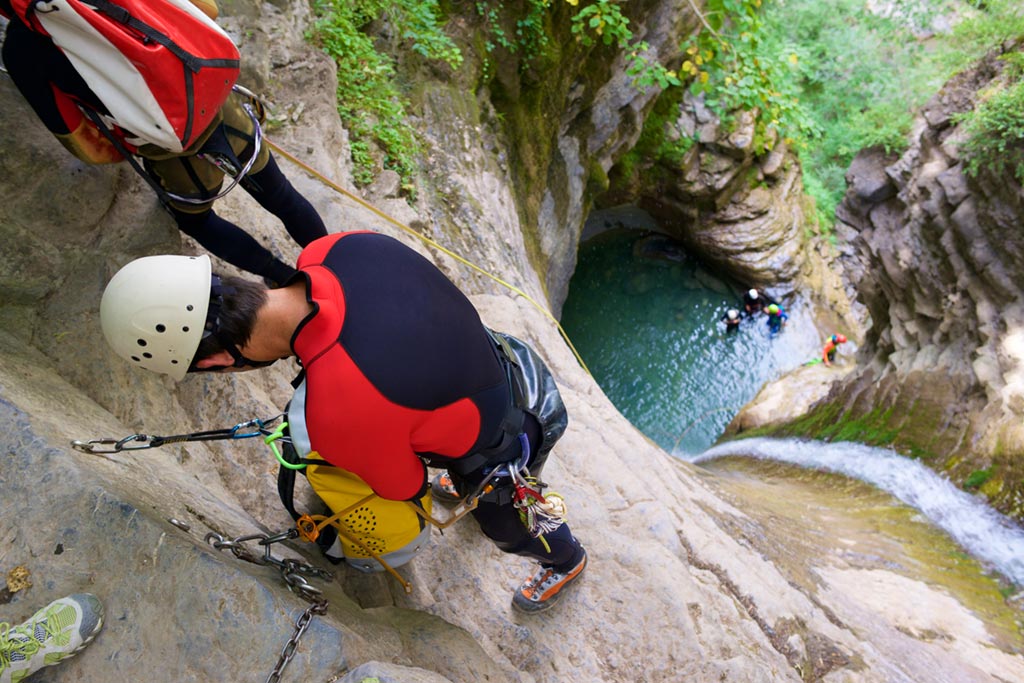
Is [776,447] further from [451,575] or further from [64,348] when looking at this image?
[64,348]

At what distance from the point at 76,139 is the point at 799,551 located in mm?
5287

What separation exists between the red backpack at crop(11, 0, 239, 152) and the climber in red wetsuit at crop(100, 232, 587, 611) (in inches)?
22.8

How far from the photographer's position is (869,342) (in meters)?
10.8

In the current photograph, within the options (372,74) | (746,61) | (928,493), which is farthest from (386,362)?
(928,493)

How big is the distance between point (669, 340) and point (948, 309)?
6887 millimetres

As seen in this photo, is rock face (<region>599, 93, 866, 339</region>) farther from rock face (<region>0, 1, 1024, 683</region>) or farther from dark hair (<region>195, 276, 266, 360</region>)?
dark hair (<region>195, 276, 266, 360</region>)

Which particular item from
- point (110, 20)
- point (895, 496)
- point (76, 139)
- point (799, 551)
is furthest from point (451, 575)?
point (895, 496)

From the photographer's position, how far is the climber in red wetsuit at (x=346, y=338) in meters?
1.52

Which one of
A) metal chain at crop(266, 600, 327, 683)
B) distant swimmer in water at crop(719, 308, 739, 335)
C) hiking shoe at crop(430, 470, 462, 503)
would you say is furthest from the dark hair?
distant swimmer in water at crop(719, 308, 739, 335)

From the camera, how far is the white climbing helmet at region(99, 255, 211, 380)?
1.53m

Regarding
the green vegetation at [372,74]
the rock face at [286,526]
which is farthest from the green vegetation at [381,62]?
the rock face at [286,526]

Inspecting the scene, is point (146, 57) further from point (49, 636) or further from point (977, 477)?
point (977, 477)

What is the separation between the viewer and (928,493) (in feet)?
22.6

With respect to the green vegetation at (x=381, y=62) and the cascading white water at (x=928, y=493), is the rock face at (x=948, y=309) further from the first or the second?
the green vegetation at (x=381, y=62)
